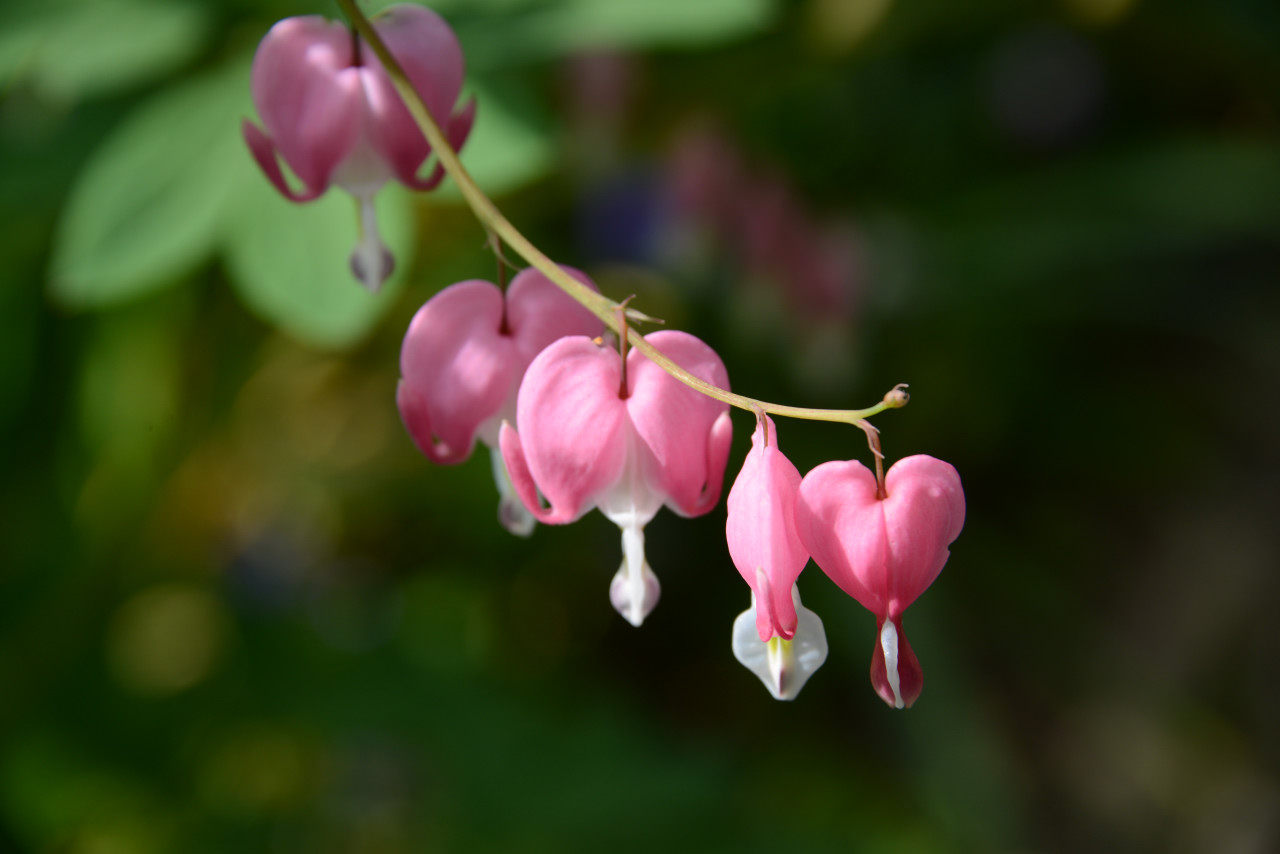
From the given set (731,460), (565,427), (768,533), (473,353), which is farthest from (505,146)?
(731,460)

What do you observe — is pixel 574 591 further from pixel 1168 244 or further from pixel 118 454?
pixel 1168 244

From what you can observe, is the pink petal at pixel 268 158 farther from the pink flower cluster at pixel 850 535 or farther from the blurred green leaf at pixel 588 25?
the blurred green leaf at pixel 588 25

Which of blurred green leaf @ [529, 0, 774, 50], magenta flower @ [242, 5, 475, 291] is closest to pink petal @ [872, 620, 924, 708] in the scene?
magenta flower @ [242, 5, 475, 291]

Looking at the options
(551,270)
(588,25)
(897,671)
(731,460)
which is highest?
(551,270)

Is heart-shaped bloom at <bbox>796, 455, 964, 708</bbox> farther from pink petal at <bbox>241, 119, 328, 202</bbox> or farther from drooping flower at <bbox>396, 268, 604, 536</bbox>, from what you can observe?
pink petal at <bbox>241, 119, 328, 202</bbox>

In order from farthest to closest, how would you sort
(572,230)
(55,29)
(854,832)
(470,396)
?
1. (572,230)
2. (854,832)
3. (55,29)
4. (470,396)

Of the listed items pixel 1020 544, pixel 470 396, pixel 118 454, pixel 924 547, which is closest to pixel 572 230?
pixel 118 454

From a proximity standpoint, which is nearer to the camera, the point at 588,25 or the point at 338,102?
the point at 338,102

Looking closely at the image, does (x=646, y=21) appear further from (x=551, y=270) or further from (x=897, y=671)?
(x=897, y=671)
